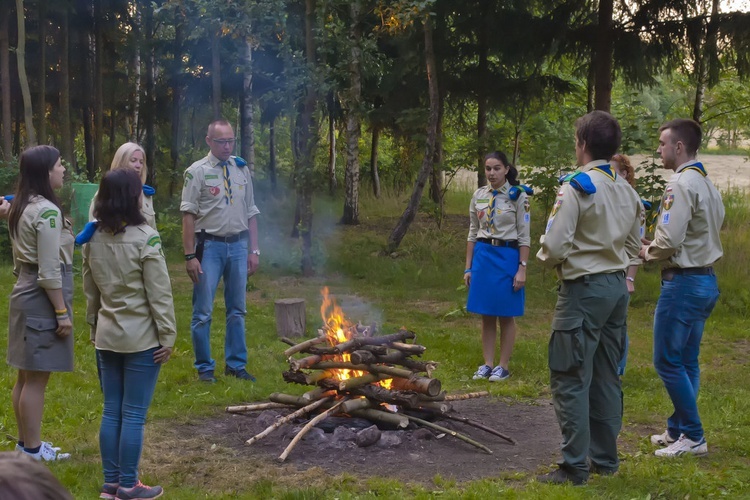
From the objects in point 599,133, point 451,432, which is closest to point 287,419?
point 451,432

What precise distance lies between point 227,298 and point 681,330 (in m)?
4.11

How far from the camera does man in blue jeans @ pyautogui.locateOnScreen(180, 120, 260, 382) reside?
7.62 metres

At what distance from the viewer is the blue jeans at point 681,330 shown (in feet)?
19.1

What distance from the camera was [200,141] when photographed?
32875 millimetres

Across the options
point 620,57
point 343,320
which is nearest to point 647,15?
point 620,57

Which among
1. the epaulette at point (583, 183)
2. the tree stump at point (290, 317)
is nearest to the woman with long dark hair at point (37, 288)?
the epaulette at point (583, 183)

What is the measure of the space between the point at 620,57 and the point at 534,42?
4.89ft

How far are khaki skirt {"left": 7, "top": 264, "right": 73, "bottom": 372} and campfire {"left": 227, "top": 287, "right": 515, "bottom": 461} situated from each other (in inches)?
61.1

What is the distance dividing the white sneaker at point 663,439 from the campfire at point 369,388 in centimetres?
105

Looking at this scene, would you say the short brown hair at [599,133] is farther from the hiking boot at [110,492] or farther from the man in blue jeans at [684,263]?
the hiking boot at [110,492]

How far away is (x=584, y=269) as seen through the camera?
5184 millimetres

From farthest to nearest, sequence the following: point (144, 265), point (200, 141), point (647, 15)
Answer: point (200, 141), point (647, 15), point (144, 265)

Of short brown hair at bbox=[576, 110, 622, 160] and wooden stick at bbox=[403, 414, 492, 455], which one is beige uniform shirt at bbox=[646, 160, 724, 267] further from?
wooden stick at bbox=[403, 414, 492, 455]

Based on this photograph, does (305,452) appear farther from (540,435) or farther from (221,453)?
(540,435)
